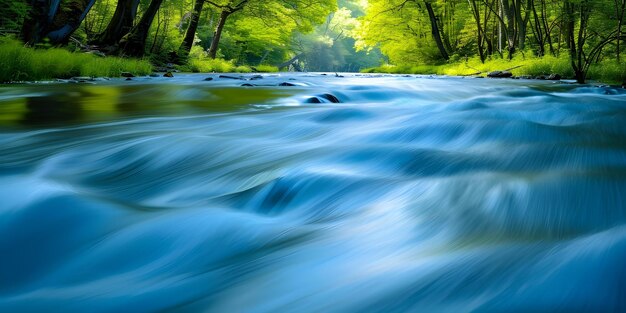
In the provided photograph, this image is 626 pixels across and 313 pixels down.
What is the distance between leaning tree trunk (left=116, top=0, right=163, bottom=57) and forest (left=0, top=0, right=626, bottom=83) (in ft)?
0.09

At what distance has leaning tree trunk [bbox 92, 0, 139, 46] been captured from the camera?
13586mm

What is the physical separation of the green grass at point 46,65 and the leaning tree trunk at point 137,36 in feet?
7.72

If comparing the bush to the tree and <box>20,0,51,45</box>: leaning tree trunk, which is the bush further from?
<box>20,0,51,45</box>: leaning tree trunk

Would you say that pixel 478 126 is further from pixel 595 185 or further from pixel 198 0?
pixel 198 0

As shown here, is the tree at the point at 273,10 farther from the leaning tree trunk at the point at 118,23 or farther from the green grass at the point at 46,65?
the green grass at the point at 46,65

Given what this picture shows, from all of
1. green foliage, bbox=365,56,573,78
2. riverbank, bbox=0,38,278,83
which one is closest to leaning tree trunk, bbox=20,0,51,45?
riverbank, bbox=0,38,278,83

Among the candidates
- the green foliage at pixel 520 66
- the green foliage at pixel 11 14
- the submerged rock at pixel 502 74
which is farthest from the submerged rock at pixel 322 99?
the submerged rock at pixel 502 74

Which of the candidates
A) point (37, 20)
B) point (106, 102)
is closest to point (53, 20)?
point (37, 20)

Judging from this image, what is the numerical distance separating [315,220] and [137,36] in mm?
13470

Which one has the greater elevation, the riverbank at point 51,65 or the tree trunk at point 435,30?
the tree trunk at point 435,30

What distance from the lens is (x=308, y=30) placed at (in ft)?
87.2

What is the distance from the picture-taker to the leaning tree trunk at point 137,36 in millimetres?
13797

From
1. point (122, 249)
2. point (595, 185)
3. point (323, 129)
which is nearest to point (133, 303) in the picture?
point (122, 249)

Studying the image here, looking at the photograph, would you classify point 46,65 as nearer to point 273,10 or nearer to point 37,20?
point 37,20
